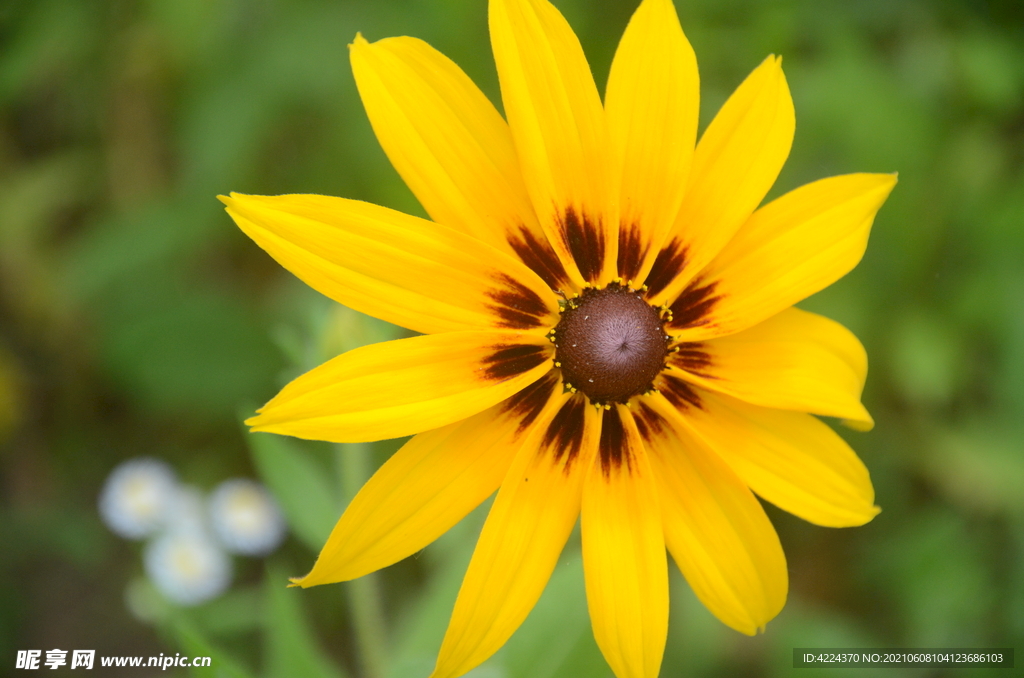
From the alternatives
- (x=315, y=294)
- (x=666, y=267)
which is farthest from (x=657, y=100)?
(x=315, y=294)

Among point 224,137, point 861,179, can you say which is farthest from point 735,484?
point 224,137

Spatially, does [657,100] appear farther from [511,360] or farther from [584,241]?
[511,360]

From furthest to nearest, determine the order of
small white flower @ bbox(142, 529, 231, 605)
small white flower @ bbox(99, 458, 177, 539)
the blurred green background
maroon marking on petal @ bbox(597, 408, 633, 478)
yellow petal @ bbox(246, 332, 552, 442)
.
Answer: the blurred green background
small white flower @ bbox(99, 458, 177, 539)
small white flower @ bbox(142, 529, 231, 605)
maroon marking on petal @ bbox(597, 408, 633, 478)
yellow petal @ bbox(246, 332, 552, 442)

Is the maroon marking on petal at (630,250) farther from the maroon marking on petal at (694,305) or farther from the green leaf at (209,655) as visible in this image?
the green leaf at (209,655)

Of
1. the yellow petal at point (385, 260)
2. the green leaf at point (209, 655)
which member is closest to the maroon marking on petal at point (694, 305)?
the yellow petal at point (385, 260)

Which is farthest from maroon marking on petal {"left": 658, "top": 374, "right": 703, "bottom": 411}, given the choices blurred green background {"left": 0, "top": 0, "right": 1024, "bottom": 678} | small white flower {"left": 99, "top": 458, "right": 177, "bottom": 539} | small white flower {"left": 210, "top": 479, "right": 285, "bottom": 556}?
small white flower {"left": 99, "top": 458, "right": 177, "bottom": 539}

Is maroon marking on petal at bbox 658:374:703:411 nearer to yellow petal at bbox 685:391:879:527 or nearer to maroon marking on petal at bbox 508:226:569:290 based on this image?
yellow petal at bbox 685:391:879:527
